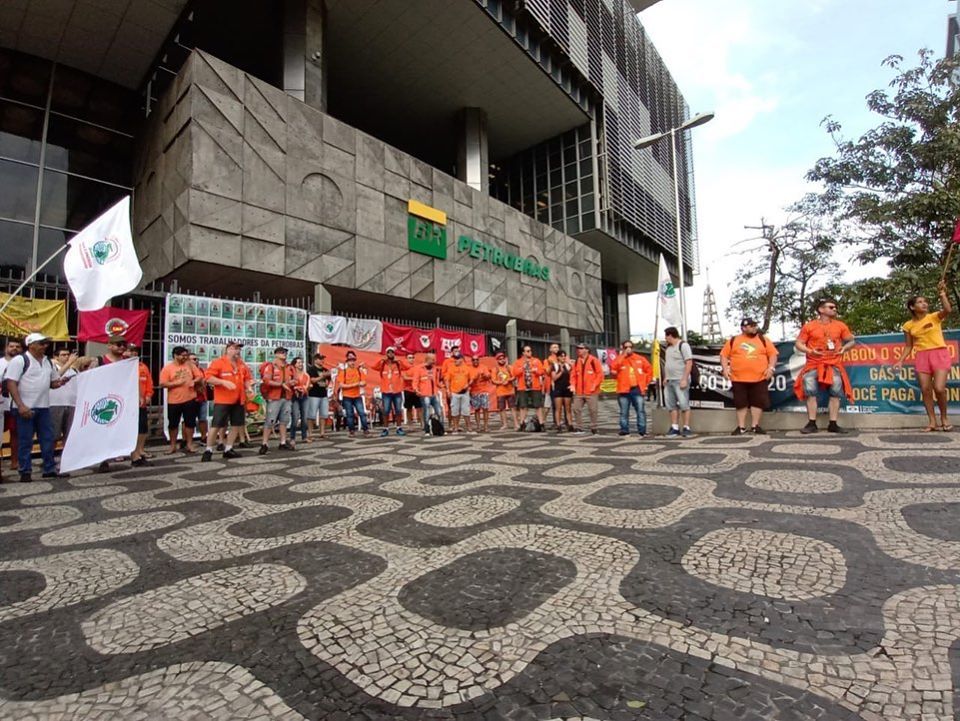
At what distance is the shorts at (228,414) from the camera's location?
6961mm

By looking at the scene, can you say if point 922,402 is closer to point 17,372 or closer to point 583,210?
point 17,372

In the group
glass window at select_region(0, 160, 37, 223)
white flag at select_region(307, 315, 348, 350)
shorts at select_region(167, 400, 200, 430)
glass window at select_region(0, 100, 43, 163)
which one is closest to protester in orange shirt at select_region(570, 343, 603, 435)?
white flag at select_region(307, 315, 348, 350)

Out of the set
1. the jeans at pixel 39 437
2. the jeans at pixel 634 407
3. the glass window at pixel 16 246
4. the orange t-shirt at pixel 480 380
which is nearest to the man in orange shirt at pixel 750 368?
the jeans at pixel 634 407

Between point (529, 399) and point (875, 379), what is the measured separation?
5884 millimetres

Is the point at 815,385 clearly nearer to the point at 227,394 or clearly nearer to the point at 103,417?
the point at 227,394

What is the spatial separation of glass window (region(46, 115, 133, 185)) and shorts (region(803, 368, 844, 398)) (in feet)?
62.8

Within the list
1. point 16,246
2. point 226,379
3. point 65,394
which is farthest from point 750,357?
point 16,246

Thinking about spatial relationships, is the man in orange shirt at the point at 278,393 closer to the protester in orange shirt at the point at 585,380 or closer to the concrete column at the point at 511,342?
the protester in orange shirt at the point at 585,380

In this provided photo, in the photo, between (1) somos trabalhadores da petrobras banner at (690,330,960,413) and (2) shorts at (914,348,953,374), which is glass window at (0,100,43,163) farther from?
(2) shorts at (914,348,953,374)

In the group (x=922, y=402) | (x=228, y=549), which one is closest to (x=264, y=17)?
(x=228, y=549)

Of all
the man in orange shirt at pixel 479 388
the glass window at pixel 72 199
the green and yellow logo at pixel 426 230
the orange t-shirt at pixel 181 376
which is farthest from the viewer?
the green and yellow logo at pixel 426 230

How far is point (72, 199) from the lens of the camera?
47.7ft

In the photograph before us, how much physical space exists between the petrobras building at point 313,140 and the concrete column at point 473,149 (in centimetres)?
10

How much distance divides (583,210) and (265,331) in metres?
19.9
